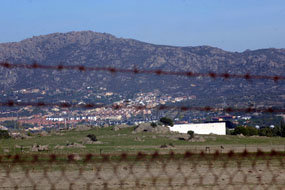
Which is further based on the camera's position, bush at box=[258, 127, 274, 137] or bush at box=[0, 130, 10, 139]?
bush at box=[258, 127, 274, 137]

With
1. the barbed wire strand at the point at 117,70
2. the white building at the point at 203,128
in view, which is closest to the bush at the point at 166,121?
the white building at the point at 203,128

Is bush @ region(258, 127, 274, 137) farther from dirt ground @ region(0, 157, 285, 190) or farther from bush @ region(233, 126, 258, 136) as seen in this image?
dirt ground @ region(0, 157, 285, 190)

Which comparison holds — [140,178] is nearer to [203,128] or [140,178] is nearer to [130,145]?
[130,145]

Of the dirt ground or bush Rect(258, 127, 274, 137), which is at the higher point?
the dirt ground

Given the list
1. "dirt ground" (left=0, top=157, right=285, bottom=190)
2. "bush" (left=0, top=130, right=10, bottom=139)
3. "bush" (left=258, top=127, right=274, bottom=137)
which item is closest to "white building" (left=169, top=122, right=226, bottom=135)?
"bush" (left=258, top=127, right=274, bottom=137)

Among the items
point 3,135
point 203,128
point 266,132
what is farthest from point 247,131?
point 3,135

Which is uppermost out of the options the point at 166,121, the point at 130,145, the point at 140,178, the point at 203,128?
the point at 140,178

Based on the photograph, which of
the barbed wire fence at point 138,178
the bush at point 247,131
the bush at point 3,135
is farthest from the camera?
the bush at point 247,131

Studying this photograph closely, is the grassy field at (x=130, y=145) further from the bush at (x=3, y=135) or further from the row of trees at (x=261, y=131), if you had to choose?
the row of trees at (x=261, y=131)

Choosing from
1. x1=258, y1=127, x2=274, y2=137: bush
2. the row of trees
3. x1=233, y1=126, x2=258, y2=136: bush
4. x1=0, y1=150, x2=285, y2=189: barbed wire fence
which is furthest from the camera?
x1=233, y1=126, x2=258, y2=136: bush

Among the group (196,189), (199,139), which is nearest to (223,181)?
(196,189)

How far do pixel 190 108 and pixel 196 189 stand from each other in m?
7.57

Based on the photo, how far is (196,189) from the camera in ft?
45.8

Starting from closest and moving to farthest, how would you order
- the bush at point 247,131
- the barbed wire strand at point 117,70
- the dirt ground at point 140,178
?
the barbed wire strand at point 117,70 < the dirt ground at point 140,178 < the bush at point 247,131
